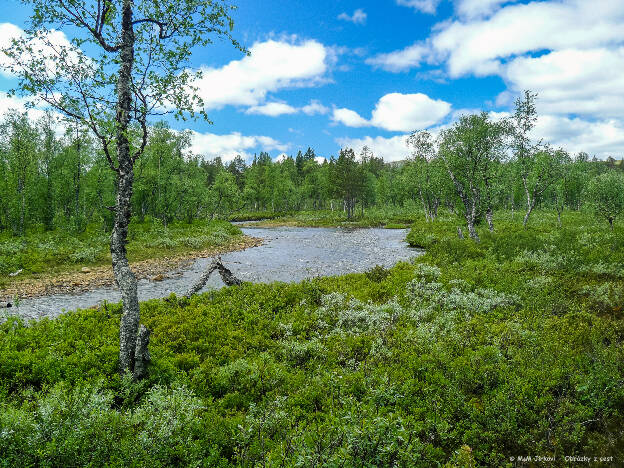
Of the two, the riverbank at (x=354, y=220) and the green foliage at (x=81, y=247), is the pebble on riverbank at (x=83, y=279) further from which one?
the riverbank at (x=354, y=220)

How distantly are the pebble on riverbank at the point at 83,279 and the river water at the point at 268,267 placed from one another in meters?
1.12

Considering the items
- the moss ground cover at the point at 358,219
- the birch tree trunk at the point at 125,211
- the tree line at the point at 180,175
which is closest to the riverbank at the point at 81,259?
the tree line at the point at 180,175

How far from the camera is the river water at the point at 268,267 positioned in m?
18.2

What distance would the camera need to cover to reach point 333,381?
27.5 feet

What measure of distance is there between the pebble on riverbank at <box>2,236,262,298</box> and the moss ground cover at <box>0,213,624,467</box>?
1086cm

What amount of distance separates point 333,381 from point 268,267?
1994 centimetres

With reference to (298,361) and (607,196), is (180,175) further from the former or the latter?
(607,196)

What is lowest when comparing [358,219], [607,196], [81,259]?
[81,259]

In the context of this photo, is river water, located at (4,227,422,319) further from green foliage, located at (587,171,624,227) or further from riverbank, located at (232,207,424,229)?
riverbank, located at (232,207,424,229)

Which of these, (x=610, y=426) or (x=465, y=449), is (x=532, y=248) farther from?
(x=465, y=449)

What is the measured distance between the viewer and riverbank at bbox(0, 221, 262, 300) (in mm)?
21531

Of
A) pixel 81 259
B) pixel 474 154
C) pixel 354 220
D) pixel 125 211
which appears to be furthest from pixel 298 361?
pixel 354 220

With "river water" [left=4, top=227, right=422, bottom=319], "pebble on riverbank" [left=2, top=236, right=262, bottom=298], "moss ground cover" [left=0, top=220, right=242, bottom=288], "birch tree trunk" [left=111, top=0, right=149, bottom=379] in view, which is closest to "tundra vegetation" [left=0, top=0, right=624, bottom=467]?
"birch tree trunk" [left=111, top=0, right=149, bottom=379]

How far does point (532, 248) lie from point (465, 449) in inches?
889
